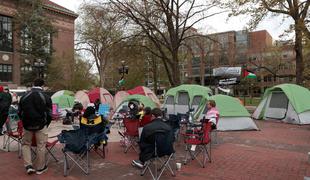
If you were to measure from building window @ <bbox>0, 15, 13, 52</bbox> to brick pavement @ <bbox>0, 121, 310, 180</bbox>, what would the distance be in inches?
1237

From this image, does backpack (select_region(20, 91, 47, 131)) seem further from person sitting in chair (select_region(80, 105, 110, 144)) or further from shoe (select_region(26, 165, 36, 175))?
person sitting in chair (select_region(80, 105, 110, 144))

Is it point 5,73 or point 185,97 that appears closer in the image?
point 185,97

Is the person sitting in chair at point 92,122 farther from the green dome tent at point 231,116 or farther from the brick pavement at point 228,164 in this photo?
the green dome tent at point 231,116

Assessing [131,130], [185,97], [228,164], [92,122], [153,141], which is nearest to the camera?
[153,141]

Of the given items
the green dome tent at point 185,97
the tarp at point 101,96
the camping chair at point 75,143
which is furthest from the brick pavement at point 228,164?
the tarp at point 101,96

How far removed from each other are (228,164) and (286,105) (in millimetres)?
9859

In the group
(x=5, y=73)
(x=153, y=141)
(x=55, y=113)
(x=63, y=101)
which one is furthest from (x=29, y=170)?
(x=5, y=73)

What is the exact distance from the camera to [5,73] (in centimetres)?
3469

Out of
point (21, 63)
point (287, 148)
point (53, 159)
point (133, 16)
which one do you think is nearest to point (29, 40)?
point (21, 63)

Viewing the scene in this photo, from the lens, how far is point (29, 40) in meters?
32.6

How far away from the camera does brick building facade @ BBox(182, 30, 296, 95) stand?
42.5 m

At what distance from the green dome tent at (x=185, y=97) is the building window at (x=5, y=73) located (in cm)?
2518

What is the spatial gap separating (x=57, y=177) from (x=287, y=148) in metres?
6.70

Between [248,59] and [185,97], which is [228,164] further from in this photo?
[248,59]
